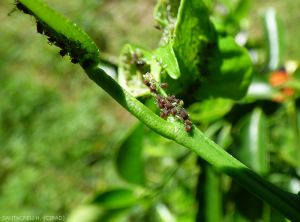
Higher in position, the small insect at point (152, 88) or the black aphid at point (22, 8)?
the black aphid at point (22, 8)

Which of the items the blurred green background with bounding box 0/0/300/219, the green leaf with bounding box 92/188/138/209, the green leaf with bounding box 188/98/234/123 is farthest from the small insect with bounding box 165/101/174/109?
the blurred green background with bounding box 0/0/300/219

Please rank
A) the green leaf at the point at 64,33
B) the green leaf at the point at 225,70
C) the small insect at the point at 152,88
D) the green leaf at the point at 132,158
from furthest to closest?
the green leaf at the point at 132,158 → the green leaf at the point at 225,70 → the small insect at the point at 152,88 → the green leaf at the point at 64,33

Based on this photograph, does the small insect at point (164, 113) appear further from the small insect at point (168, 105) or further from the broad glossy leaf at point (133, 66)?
the broad glossy leaf at point (133, 66)

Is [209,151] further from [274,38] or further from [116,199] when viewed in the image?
[274,38]

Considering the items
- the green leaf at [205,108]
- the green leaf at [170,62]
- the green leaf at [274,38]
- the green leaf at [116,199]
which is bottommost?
the green leaf at [116,199]

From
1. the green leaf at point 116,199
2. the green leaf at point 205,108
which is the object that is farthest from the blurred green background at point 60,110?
the green leaf at point 205,108

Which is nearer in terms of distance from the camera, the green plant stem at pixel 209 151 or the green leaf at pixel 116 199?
the green plant stem at pixel 209 151

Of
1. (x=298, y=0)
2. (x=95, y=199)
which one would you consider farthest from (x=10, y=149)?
(x=298, y=0)

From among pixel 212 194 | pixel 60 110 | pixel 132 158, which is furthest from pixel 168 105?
pixel 60 110
